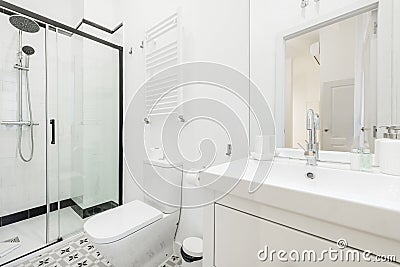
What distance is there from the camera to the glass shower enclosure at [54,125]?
2.00 meters

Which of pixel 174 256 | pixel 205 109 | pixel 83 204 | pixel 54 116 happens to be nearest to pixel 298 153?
pixel 205 109

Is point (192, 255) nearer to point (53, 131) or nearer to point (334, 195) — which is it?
point (334, 195)

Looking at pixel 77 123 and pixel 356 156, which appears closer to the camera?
pixel 356 156

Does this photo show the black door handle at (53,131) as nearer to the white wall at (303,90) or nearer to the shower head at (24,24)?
the shower head at (24,24)

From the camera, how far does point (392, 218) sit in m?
0.44

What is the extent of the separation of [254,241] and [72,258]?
59.7 inches

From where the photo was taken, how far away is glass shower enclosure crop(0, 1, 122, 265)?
2.00m

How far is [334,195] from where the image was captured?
527 mm

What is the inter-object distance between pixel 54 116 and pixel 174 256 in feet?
5.66

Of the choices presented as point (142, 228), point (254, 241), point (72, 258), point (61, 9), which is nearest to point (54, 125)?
point (72, 258)

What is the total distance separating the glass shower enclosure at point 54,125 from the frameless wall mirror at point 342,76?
5.96 ft

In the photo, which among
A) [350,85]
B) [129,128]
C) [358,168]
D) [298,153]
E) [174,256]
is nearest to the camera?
[358,168]

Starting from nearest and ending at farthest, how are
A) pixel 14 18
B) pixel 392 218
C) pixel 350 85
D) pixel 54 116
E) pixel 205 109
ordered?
1. pixel 392 218
2. pixel 350 85
3. pixel 205 109
4. pixel 14 18
5. pixel 54 116

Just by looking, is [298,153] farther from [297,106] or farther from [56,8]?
[56,8]
